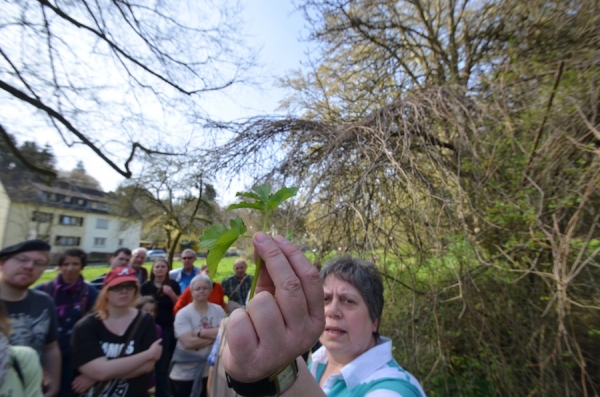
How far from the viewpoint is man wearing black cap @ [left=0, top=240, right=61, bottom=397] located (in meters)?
2.44

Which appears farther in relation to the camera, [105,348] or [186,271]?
[186,271]

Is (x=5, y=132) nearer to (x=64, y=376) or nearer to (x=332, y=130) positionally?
(x=64, y=376)

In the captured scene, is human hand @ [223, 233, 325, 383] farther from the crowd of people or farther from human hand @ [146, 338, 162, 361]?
human hand @ [146, 338, 162, 361]

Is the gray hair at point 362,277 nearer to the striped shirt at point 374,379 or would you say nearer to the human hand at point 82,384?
the striped shirt at point 374,379

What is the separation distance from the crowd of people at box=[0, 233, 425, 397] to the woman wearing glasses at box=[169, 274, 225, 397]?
11 millimetres

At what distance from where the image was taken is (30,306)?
8.33ft

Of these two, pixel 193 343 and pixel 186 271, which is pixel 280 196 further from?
pixel 186 271

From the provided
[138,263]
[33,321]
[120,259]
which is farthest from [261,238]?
[138,263]

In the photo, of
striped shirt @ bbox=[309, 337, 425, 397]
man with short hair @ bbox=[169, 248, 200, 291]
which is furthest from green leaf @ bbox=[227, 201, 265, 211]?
man with short hair @ bbox=[169, 248, 200, 291]

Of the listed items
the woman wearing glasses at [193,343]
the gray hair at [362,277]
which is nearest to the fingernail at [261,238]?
the gray hair at [362,277]

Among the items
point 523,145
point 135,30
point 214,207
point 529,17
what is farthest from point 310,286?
point 135,30

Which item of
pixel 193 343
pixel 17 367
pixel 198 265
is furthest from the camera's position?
pixel 198 265

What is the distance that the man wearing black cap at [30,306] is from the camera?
2.44 metres

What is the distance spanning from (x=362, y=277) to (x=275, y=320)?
1173mm
